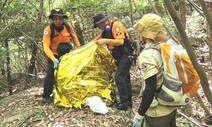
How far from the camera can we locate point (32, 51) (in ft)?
28.6

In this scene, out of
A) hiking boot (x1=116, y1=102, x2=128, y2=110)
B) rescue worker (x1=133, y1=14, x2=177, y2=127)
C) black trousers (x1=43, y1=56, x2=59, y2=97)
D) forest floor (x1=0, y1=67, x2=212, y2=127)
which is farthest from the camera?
black trousers (x1=43, y1=56, x2=59, y2=97)

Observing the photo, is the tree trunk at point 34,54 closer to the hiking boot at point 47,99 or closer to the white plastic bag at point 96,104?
the hiking boot at point 47,99

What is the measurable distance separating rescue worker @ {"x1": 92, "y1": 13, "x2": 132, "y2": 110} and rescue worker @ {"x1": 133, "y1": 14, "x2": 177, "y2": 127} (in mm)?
2079

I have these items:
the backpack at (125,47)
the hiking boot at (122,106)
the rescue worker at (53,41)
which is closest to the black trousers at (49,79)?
the rescue worker at (53,41)

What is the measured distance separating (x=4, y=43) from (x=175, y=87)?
7162 millimetres

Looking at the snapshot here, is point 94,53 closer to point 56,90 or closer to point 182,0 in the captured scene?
point 56,90

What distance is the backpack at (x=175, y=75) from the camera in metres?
2.74

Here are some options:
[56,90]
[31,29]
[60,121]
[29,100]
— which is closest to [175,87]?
[60,121]

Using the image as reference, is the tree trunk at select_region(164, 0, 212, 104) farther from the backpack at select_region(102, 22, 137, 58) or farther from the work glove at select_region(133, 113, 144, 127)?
the backpack at select_region(102, 22, 137, 58)

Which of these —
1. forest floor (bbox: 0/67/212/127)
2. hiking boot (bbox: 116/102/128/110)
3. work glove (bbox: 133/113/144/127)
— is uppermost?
work glove (bbox: 133/113/144/127)

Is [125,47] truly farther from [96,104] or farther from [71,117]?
[71,117]

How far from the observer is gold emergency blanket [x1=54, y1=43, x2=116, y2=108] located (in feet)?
17.7

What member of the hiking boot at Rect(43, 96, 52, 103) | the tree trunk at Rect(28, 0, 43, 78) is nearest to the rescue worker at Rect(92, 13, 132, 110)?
the hiking boot at Rect(43, 96, 52, 103)

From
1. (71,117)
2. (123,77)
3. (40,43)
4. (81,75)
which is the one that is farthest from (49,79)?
(40,43)
